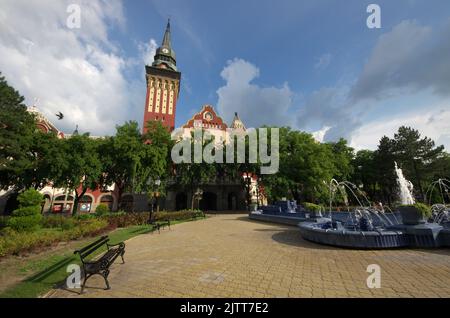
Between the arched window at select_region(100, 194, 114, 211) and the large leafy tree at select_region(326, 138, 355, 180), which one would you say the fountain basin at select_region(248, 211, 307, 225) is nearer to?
the large leafy tree at select_region(326, 138, 355, 180)

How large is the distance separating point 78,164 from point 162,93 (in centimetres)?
2958

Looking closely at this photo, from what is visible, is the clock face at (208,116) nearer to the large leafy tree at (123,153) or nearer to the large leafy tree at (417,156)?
the large leafy tree at (123,153)

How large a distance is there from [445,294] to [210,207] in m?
35.8

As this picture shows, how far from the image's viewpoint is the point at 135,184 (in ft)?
81.6

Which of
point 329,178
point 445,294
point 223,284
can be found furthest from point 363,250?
point 329,178

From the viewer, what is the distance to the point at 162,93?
154 ft

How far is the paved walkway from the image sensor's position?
421cm

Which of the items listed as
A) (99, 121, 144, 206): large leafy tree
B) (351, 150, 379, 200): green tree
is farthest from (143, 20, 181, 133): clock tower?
(351, 150, 379, 200): green tree

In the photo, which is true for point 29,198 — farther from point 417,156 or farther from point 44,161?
point 417,156

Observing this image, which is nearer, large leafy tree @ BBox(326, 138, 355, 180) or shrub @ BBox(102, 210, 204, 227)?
shrub @ BBox(102, 210, 204, 227)

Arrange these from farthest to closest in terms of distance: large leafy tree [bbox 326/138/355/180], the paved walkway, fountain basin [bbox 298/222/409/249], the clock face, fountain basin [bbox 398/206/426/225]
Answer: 1. the clock face
2. large leafy tree [bbox 326/138/355/180]
3. fountain basin [bbox 398/206/426/225]
4. fountain basin [bbox 298/222/409/249]
5. the paved walkway

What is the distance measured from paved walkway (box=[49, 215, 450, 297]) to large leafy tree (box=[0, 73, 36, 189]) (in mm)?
24719

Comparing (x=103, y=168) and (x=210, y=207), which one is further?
(x=210, y=207)
